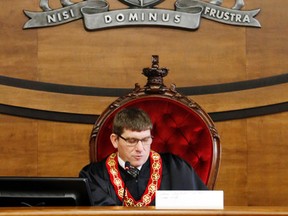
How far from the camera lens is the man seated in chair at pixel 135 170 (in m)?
2.91

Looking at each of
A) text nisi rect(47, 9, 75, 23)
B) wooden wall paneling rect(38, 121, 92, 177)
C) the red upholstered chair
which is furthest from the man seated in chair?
text nisi rect(47, 9, 75, 23)

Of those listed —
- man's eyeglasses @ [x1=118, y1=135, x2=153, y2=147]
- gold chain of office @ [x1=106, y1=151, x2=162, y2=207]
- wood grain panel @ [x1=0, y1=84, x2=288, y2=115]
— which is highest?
wood grain panel @ [x1=0, y1=84, x2=288, y2=115]

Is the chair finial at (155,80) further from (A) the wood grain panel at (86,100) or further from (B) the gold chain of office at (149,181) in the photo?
(A) the wood grain panel at (86,100)

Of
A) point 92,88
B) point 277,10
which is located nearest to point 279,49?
point 277,10

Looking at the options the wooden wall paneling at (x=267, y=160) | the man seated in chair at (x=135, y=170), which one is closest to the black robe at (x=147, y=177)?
the man seated in chair at (x=135, y=170)

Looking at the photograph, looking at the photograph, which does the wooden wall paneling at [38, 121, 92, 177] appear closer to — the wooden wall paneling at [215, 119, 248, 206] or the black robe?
the black robe

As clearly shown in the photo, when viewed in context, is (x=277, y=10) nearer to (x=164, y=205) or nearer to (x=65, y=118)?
(x=65, y=118)

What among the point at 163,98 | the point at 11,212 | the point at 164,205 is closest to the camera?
the point at 11,212

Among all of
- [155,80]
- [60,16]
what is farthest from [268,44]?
[60,16]

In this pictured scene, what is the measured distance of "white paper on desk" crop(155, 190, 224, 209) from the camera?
6.69 feet

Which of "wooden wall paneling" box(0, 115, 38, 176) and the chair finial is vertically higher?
the chair finial

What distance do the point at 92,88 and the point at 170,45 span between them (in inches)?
21.1

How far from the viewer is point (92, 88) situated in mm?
3801

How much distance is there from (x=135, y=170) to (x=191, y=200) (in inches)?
35.9
